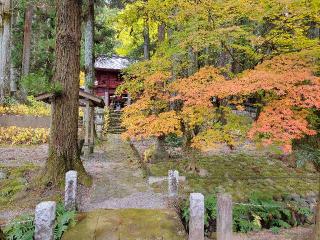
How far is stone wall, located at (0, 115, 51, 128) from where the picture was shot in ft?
51.8

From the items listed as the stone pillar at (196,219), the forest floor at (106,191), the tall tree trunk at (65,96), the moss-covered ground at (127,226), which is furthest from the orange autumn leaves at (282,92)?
the tall tree trunk at (65,96)

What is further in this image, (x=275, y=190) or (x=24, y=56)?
(x=24, y=56)

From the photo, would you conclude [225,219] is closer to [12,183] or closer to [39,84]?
[39,84]

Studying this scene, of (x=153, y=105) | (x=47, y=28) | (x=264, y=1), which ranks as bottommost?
(x=153, y=105)

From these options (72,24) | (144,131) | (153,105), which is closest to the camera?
(72,24)

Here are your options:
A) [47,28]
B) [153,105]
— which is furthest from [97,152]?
[47,28]

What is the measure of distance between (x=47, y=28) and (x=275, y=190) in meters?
19.6

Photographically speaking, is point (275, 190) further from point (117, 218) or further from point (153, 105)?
point (117, 218)

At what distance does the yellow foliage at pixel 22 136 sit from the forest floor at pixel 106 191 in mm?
2206

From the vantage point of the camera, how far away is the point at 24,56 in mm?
20109

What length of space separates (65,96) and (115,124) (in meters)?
13.3

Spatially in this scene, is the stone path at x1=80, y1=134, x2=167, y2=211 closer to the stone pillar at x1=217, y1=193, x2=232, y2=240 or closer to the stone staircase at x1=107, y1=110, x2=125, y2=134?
the stone pillar at x1=217, y1=193, x2=232, y2=240

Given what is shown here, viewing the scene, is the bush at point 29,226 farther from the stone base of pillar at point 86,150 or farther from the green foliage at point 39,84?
the stone base of pillar at point 86,150

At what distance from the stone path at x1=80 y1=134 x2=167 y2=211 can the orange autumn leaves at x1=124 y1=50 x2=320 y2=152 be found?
1577 mm
